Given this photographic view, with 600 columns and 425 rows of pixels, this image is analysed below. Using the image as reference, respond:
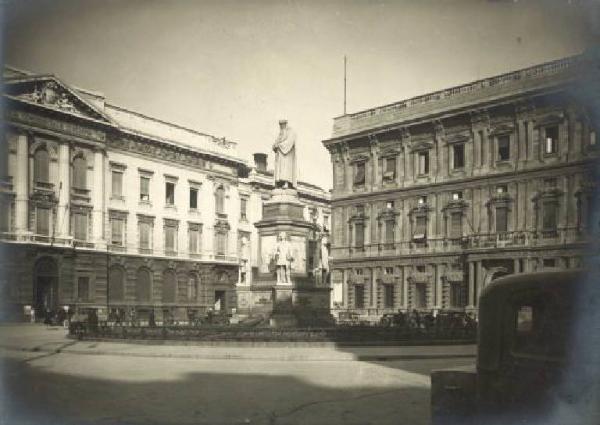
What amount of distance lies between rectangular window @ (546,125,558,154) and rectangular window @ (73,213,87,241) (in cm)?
2876

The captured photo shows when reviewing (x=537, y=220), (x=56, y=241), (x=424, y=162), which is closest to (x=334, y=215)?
(x=424, y=162)

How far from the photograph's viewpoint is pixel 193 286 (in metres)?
50.6

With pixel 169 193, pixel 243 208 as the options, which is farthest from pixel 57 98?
pixel 243 208

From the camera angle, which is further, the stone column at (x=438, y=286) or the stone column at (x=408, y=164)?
the stone column at (x=408, y=164)

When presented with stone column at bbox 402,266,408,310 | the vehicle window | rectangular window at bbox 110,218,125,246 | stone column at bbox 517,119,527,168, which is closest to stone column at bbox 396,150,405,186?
stone column at bbox 402,266,408,310

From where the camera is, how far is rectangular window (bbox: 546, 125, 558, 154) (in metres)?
36.3

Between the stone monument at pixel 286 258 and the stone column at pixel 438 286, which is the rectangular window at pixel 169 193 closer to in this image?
the stone column at pixel 438 286

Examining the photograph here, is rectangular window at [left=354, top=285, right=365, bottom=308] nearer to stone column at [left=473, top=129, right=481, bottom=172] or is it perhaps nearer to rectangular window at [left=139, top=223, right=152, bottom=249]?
stone column at [left=473, top=129, right=481, bottom=172]

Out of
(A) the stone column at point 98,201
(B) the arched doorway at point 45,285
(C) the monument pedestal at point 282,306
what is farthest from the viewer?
(A) the stone column at point 98,201

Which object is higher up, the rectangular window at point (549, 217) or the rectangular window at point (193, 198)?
the rectangular window at point (193, 198)

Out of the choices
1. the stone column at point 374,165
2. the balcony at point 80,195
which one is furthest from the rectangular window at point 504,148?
the balcony at point 80,195

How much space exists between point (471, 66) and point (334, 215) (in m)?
32.6

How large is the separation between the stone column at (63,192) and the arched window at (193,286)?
472 inches

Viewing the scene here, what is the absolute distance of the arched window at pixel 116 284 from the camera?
44031mm
